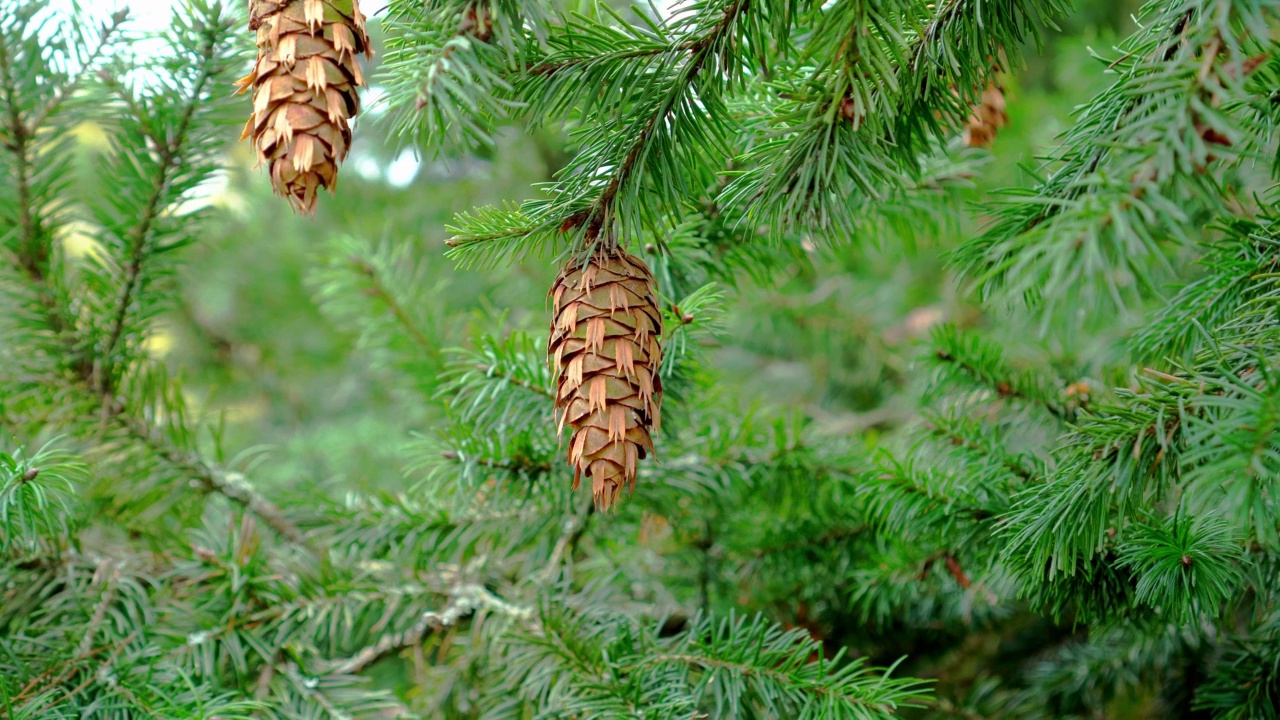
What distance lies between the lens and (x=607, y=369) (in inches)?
22.6

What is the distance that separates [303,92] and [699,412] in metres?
0.58

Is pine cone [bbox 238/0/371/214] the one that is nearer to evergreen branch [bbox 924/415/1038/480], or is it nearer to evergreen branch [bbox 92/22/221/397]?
evergreen branch [bbox 92/22/221/397]

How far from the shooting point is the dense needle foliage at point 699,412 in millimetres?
512

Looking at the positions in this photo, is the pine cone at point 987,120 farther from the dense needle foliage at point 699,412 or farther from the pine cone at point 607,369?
the pine cone at point 607,369

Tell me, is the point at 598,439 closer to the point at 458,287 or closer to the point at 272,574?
the point at 272,574

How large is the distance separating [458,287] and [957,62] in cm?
173

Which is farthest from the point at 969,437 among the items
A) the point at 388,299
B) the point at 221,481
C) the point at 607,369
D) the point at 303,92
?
the point at 221,481

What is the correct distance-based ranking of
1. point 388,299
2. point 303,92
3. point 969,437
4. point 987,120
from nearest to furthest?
point 303,92
point 969,437
point 987,120
point 388,299

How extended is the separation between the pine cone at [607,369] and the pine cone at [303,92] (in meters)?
0.18

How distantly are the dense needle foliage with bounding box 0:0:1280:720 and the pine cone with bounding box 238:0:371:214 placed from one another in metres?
0.03

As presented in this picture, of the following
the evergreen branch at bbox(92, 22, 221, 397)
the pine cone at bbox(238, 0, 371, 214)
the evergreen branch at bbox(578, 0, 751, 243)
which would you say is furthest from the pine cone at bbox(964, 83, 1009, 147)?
the evergreen branch at bbox(92, 22, 221, 397)

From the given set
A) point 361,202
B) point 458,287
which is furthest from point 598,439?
point 361,202

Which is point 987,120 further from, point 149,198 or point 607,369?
point 149,198

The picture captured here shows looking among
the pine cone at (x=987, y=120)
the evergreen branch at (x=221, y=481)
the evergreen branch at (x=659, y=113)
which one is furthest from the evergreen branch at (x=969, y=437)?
the evergreen branch at (x=221, y=481)
